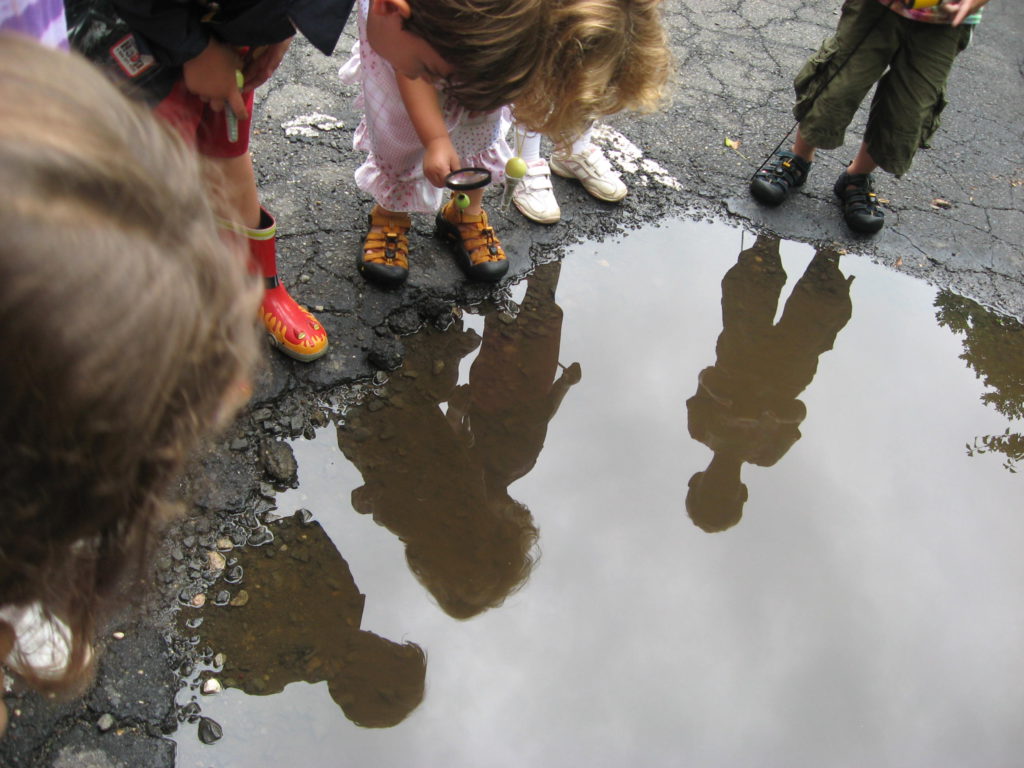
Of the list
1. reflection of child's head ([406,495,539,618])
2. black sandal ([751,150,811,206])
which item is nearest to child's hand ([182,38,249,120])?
reflection of child's head ([406,495,539,618])

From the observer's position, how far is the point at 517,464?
1.85 meters

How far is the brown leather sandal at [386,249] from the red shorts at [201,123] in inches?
18.0

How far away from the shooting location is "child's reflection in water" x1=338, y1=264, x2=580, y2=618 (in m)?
1.64

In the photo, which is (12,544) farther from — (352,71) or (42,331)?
(352,71)

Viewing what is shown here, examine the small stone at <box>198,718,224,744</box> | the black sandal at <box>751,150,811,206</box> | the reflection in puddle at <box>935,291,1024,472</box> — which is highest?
the small stone at <box>198,718,224,744</box>

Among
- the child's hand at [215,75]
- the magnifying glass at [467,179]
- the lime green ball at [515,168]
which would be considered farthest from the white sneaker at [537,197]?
the child's hand at [215,75]

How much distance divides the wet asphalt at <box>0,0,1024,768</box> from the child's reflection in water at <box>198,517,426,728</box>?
0.07m

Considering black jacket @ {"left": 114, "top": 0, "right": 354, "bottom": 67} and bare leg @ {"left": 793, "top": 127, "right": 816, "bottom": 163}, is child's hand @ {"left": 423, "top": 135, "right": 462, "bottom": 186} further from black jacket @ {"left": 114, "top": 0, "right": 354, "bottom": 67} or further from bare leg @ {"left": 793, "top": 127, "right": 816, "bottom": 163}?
bare leg @ {"left": 793, "top": 127, "right": 816, "bottom": 163}

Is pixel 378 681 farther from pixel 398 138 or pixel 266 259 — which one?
pixel 398 138

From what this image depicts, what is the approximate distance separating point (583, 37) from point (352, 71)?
860mm

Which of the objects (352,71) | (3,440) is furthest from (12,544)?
(352,71)

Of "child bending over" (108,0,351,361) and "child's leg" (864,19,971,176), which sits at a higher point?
"child bending over" (108,0,351,361)

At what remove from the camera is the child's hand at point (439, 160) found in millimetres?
1788

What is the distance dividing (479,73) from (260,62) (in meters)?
0.44
